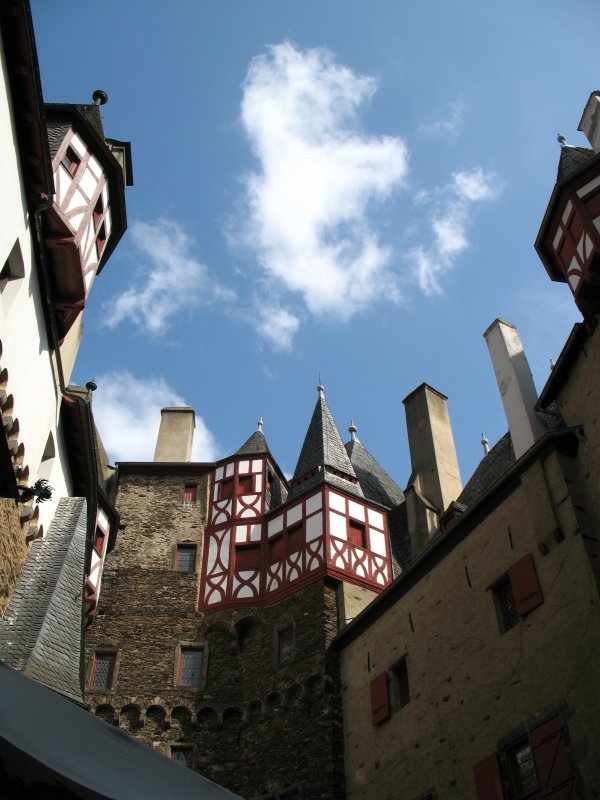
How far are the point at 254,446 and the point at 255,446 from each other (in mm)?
38

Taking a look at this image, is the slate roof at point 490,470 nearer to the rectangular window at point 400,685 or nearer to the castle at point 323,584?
the castle at point 323,584

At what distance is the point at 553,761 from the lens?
10594mm

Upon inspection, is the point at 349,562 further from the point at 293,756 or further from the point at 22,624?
the point at 22,624

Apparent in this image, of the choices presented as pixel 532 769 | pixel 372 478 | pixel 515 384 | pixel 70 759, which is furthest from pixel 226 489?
pixel 70 759

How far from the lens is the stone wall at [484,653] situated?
11.1 metres

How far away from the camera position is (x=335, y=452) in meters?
24.7

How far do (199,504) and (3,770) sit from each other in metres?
21.0

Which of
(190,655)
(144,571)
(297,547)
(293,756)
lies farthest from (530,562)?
(144,571)

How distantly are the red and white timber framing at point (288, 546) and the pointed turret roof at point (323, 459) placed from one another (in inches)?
27.0

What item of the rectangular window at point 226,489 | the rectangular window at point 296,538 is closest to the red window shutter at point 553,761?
the rectangular window at point 296,538

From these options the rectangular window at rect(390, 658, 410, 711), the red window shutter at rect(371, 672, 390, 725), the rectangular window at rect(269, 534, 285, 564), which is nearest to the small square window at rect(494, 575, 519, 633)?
the rectangular window at rect(390, 658, 410, 711)

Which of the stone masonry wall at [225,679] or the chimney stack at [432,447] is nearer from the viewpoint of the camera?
the stone masonry wall at [225,679]

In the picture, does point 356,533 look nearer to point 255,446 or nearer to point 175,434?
point 255,446

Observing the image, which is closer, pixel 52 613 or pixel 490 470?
pixel 52 613
